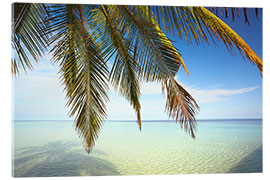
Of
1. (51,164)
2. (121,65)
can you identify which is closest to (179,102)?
(121,65)

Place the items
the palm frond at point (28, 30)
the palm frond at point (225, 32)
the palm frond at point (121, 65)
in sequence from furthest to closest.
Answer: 1. the palm frond at point (121, 65)
2. the palm frond at point (28, 30)
3. the palm frond at point (225, 32)

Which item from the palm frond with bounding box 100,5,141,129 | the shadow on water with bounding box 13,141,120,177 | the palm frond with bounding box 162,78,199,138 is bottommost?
the shadow on water with bounding box 13,141,120,177

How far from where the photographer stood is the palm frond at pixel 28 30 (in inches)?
90.0

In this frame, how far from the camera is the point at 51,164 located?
2.60m

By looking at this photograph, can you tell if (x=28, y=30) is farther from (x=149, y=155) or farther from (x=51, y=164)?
(x=149, y=155)

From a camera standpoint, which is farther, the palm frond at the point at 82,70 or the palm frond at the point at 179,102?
the palm frond at the point at 82,70

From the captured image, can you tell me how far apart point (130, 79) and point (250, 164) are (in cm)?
169

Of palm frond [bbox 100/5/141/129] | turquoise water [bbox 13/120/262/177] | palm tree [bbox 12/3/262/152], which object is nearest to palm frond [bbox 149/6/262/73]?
palm tree [bbox 12/3/262/152]

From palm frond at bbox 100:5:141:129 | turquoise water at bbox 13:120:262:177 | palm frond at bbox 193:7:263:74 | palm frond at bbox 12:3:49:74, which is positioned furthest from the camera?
turquoise water at bbox 13:120:262:177

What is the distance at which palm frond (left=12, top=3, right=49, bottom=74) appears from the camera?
7.50ft

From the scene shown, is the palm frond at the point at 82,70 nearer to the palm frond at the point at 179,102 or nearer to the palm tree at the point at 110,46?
the palm tree at the point at 110,46

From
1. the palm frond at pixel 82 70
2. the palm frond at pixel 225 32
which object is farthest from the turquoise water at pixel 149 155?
the palm frond at pixel 225 32

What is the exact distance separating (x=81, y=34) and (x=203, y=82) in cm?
165

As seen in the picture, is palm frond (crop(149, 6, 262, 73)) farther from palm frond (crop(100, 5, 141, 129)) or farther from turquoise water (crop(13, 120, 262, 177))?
turquoise water (crop(13, 120, 262, 177))
